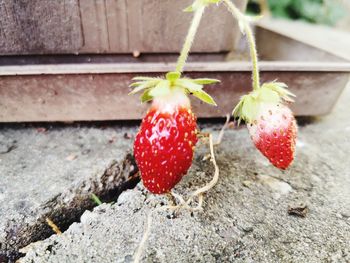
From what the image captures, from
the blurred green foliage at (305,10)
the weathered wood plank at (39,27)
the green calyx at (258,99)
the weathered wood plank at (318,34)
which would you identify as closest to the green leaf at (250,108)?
the green calyx at (258,99)

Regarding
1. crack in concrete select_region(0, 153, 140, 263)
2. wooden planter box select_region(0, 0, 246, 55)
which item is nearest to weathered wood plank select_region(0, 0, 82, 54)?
wooden planter box select_region(0, 0, 246, 55)

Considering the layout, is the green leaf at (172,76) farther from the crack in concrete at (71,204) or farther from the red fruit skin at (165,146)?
the crack in concrete at (71,204)

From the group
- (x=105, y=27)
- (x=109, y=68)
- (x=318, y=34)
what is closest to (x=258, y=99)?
(x=109, y=68)

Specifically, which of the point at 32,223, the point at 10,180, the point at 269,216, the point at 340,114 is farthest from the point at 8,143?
the point at 340,114

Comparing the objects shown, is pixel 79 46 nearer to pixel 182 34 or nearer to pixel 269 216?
pixel 182 34

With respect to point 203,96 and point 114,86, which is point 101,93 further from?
point 203,96

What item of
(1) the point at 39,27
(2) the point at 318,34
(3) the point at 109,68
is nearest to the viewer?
(3) the point at 109,68

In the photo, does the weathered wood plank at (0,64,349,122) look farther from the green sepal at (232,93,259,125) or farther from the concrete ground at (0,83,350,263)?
the green sepal at (232,93,259,125)

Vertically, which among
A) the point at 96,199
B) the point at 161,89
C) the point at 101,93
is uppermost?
the point at 161,89
